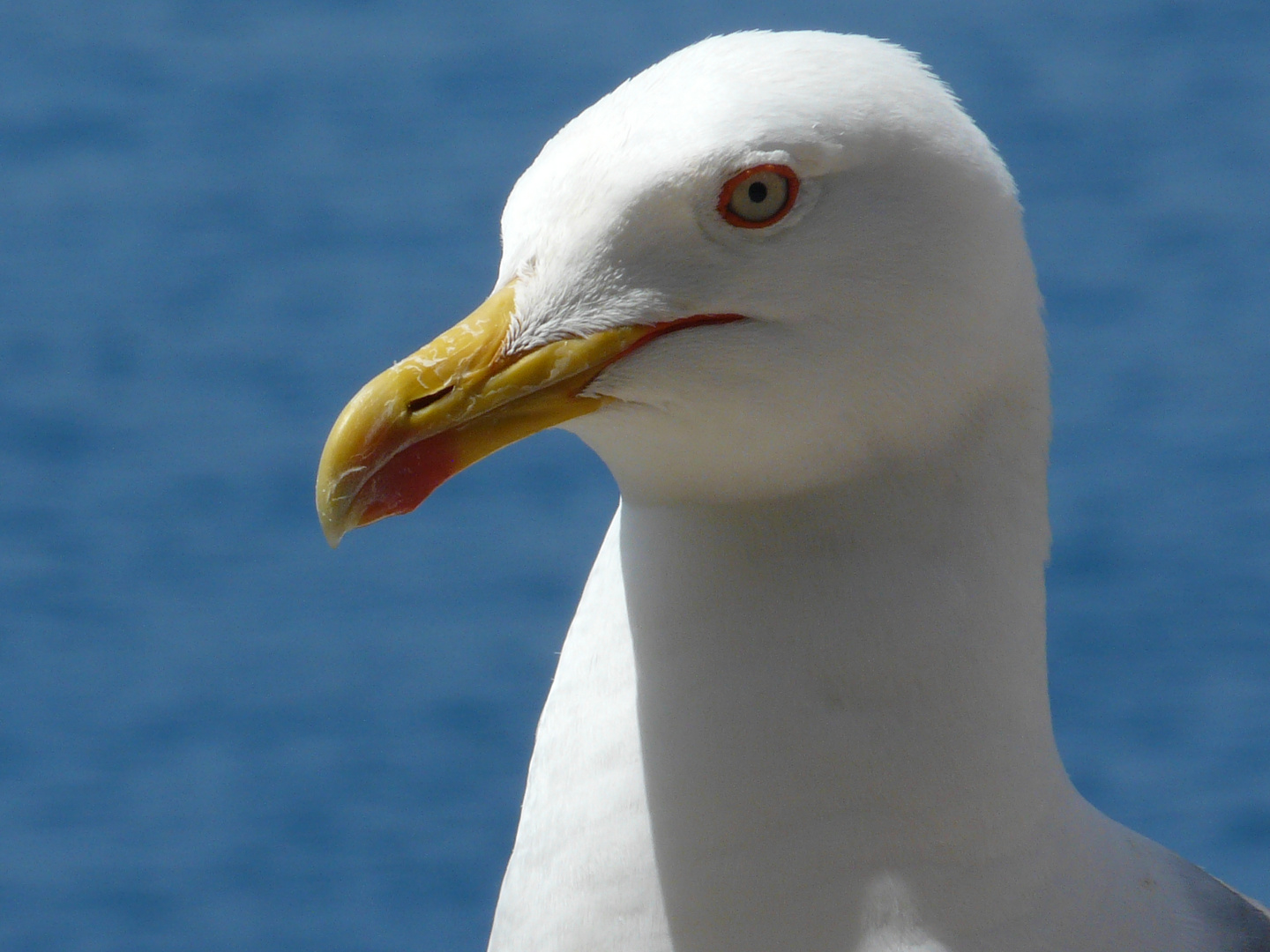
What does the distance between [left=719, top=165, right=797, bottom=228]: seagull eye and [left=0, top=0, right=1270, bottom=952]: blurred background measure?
2.50m

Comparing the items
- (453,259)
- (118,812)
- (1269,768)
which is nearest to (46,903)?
(118,812)

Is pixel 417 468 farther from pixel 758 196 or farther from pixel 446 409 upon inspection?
pixel 758 196

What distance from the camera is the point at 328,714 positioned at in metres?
3.56

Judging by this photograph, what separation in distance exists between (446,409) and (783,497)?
0.74ft

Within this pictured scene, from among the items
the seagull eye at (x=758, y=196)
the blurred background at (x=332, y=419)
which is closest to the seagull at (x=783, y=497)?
the seagull eye at (x=758, y=196)

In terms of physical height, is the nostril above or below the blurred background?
below

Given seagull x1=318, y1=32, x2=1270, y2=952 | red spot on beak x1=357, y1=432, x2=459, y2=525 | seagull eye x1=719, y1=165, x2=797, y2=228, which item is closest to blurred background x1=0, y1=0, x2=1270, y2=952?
seagull x1=318, y1=32, x2=1270, y2=952

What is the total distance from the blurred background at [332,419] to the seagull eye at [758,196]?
2.50 m

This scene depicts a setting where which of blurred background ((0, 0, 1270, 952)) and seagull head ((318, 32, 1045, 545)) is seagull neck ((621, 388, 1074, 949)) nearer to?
seagull head ((318, 32, 1045, 545))

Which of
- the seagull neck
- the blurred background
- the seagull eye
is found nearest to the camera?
the seagull eye

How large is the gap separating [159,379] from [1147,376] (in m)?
2.32

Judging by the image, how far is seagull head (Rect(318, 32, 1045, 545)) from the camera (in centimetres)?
105

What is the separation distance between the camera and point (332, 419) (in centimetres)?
400

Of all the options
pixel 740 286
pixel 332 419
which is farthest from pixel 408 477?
pixel 332 419
